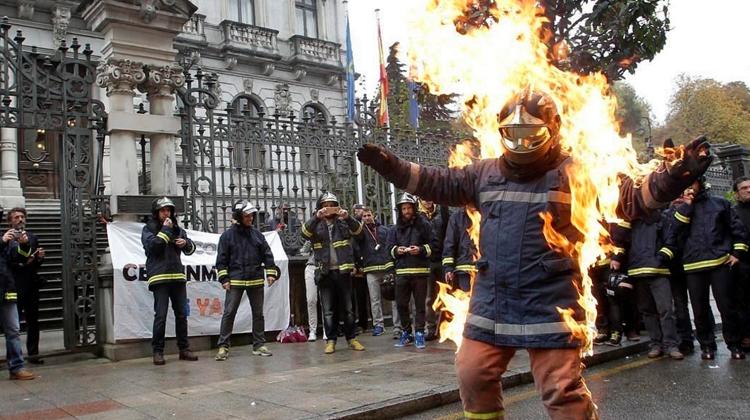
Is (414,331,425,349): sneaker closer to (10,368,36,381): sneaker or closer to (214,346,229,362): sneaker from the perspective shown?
(214,346,229,362): sneaker

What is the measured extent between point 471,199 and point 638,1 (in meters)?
7.68

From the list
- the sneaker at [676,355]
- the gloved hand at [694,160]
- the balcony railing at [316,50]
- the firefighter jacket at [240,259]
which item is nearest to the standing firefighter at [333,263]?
the firefighter jacket at [240,259]

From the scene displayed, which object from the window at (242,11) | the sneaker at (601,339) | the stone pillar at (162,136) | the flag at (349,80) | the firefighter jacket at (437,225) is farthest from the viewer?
the window at (242,11)

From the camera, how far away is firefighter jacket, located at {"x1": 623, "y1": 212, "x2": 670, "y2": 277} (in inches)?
316

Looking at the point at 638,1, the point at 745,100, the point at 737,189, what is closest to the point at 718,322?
the point at 737,189

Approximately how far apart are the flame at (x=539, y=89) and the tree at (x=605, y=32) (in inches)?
179

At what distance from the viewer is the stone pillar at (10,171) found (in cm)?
1736

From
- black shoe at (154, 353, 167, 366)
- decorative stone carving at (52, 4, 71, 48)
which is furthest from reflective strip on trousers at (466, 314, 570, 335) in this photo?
decorative stone carving at (52, 4, 71, 48)

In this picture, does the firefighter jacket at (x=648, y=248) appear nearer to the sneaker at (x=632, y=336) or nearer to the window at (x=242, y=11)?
the sneaker at (x=632, y=336)

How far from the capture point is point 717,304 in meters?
7.76

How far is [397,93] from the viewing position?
88.2 feet

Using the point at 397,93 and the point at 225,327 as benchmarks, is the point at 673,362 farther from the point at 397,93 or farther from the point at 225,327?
the point at 397,93

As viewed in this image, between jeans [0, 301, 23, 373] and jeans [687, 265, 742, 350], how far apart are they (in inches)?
312

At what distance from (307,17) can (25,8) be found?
11638mm
